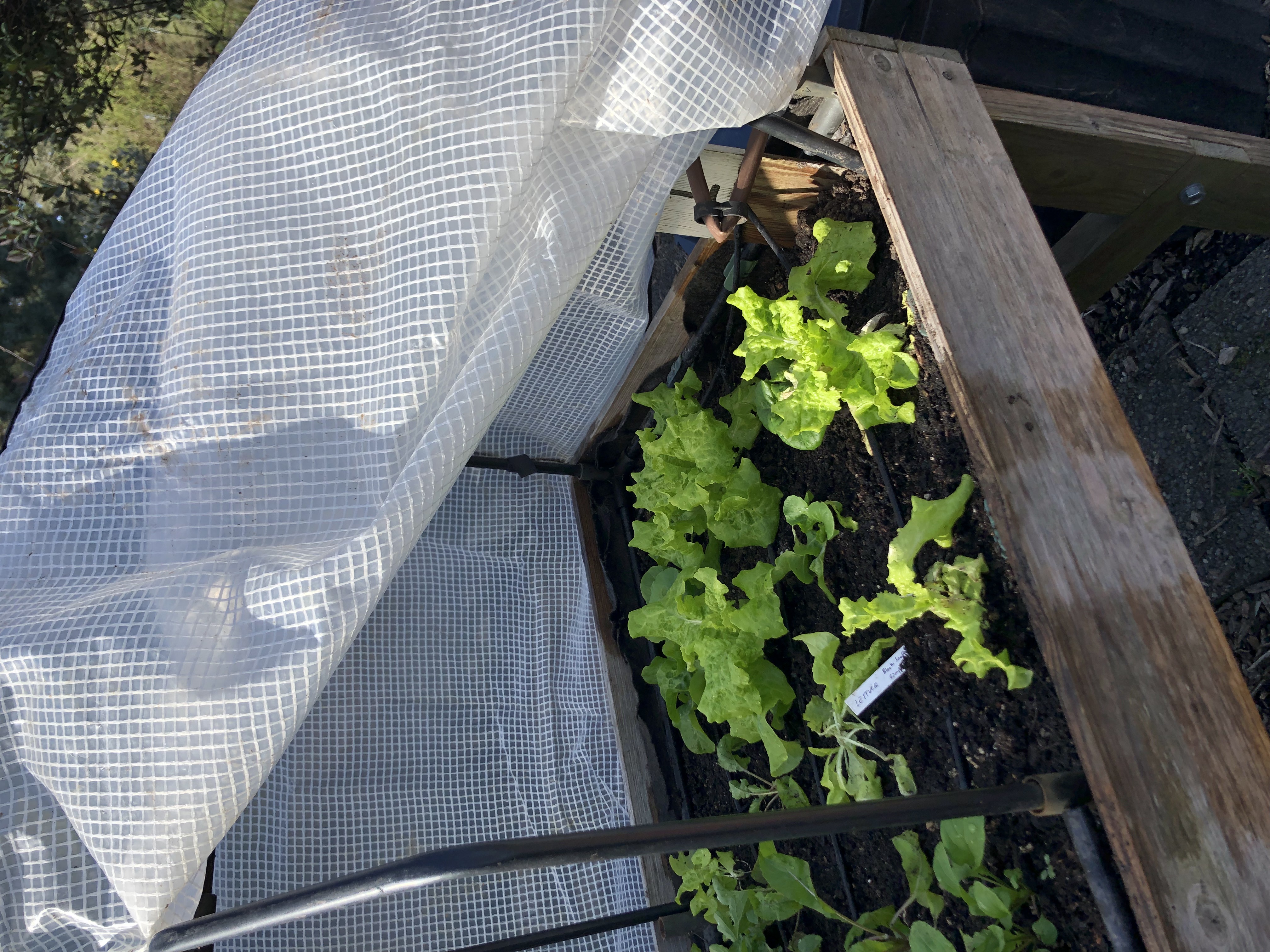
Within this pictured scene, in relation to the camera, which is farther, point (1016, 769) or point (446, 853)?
point (1016, 769)

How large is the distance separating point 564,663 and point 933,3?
1.33 meters

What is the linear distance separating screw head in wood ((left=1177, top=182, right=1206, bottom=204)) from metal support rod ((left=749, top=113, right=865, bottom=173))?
A: 634 mm

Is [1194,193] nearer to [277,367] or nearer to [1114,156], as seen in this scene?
[1114,156]

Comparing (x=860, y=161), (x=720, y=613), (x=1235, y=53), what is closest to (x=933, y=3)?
(x=860, y=161)

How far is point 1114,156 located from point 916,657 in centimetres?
82

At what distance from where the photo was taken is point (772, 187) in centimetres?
121

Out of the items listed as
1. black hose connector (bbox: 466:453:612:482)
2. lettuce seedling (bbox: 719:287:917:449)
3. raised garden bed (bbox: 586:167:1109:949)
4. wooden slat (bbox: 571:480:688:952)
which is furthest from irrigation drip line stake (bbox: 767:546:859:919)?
black hose connector (bbox: 466:453:612:482)

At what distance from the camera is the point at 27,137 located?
8.09ft

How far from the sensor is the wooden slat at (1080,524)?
72 centimetres

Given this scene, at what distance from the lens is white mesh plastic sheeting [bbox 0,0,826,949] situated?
87cm

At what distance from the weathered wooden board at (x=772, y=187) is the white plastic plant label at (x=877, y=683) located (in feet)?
2.16

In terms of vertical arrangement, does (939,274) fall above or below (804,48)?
below

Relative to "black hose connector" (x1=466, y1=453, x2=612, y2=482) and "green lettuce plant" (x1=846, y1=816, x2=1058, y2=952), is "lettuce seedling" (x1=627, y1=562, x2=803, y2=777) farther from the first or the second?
"black hose connector" (x1=466, y1=453, x2=612, y2=482)

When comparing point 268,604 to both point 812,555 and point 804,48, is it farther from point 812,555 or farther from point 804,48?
point 804,48
